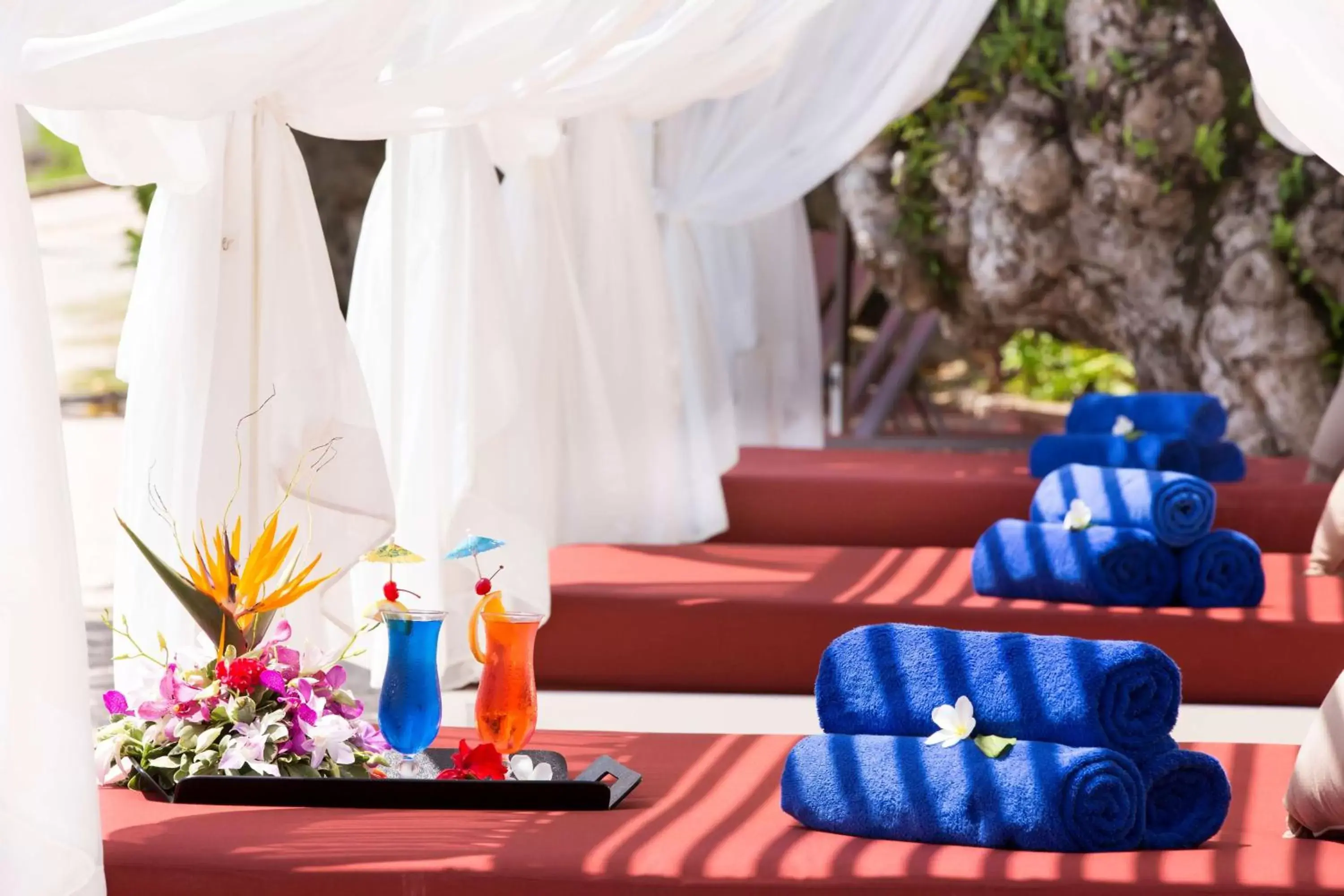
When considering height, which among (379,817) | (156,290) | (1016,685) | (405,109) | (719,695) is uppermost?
(405,109)

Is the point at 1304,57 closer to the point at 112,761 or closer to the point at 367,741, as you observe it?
the point at 367,741

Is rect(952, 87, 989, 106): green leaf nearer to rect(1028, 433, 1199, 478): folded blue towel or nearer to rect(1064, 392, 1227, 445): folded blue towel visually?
rect(1064, 392, 1227, 445): folded blue towel

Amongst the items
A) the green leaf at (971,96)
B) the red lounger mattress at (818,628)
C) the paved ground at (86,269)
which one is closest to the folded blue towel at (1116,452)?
the red lounger mattress at (818,628)

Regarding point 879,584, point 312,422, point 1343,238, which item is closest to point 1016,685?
point 312,422

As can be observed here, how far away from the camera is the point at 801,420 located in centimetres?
643

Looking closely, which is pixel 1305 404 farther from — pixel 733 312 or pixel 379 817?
pixel 379 817

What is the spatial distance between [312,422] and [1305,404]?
4.55 meters

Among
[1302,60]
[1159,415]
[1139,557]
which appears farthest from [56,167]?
[1302,60]

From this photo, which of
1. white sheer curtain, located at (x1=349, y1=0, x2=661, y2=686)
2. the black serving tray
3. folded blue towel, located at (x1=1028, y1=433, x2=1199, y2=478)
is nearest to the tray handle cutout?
the black serving tray

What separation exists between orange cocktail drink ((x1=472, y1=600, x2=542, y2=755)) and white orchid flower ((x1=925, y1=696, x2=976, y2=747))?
21.7 inches

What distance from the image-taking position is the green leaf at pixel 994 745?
1.88m

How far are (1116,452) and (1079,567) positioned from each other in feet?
4.15

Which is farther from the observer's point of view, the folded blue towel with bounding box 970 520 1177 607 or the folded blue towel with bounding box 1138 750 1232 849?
the folded blue towel with bounding box 970 520 1177 607

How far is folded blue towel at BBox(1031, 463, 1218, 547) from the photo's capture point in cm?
335
